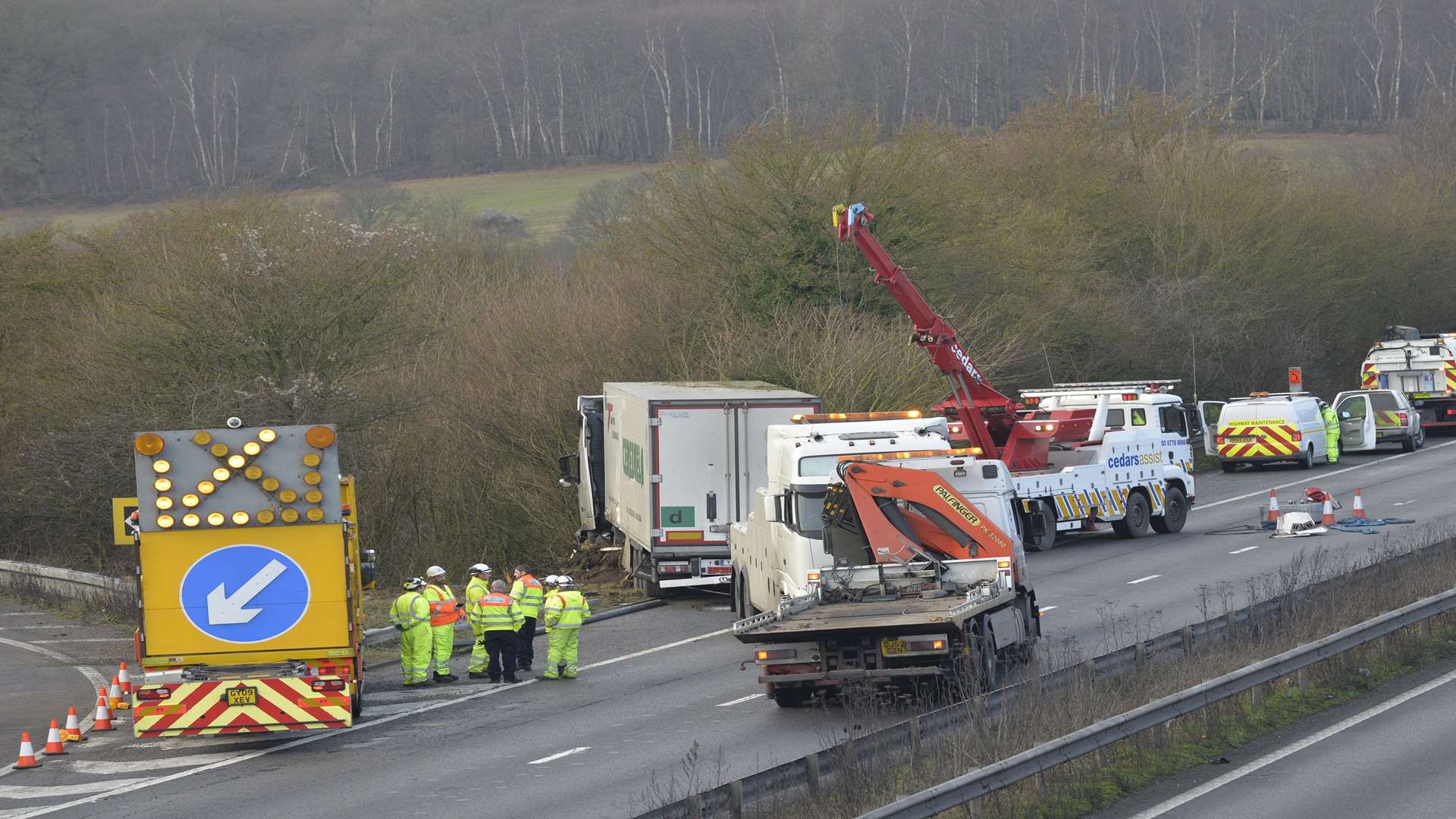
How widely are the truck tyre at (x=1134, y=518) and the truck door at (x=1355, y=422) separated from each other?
15.7 metres

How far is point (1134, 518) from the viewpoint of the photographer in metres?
28.9

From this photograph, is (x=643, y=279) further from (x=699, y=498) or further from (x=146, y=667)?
(x=146, y=667)

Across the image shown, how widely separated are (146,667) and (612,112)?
92230mm

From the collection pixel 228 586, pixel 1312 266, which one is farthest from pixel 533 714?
pixel 1312 266

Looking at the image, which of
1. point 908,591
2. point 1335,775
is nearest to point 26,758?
point 908,591

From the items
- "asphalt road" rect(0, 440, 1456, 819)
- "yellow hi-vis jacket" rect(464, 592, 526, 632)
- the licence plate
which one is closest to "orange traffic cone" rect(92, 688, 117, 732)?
"asphalt road" rect(0, 440, 1456, 819)

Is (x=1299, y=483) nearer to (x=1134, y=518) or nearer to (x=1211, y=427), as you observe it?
(x=1211, y=427)

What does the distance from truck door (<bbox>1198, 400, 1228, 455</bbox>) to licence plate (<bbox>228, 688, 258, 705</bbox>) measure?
2803cm

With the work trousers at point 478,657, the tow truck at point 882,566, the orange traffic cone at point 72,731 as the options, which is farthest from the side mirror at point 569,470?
the orange traffic cone at point 72,731

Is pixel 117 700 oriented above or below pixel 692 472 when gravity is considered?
below

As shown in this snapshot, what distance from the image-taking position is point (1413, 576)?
17.8 metres

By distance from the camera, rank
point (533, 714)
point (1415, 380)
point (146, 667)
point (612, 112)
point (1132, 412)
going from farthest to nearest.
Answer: point (612, 112) < point (1415, 380) < point (1132, 412) < point (533, 714) < point (146, 667)

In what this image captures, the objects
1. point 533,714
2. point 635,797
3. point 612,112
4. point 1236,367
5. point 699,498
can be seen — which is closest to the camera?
point 635,797

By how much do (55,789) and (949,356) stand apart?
17.4 m
